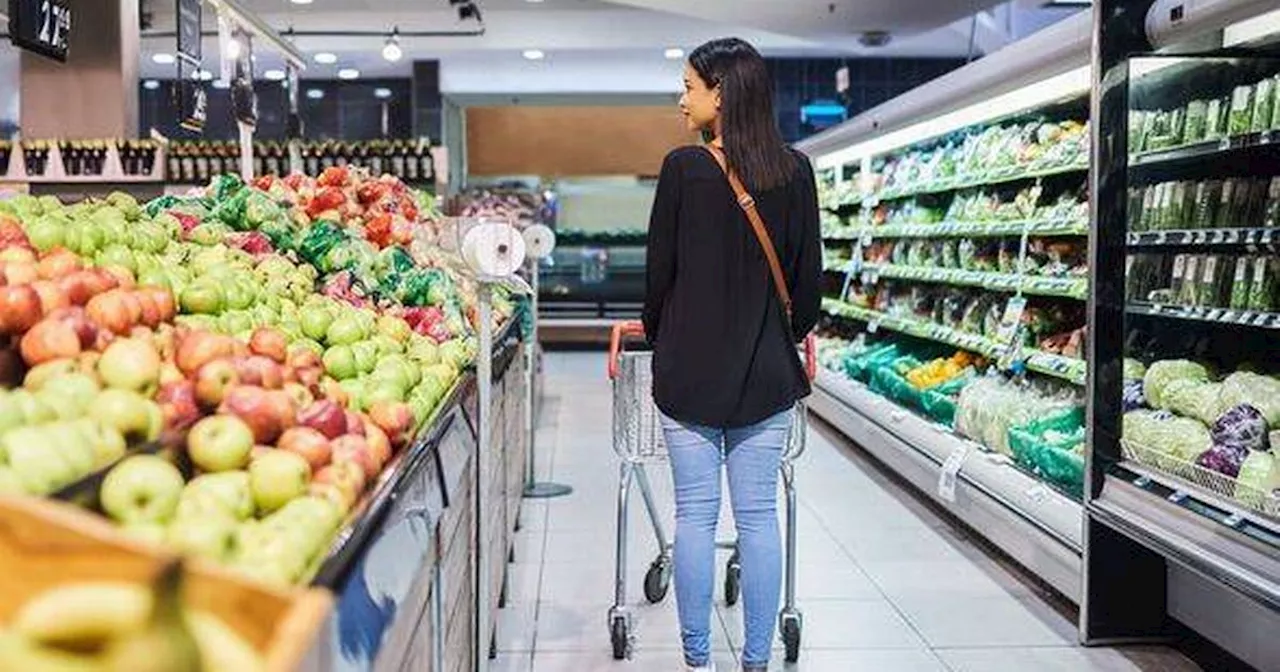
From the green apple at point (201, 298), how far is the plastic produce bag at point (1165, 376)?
293 cm

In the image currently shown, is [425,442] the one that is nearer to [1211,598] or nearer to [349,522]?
[349,522]

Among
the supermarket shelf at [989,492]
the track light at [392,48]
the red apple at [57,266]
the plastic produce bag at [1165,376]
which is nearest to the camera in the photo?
the red apple at [57,266]

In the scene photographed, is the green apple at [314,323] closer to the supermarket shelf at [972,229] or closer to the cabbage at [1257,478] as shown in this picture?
the cabbage at [1257,478]

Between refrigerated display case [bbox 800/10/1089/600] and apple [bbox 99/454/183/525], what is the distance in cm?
326

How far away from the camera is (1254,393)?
3623 mm

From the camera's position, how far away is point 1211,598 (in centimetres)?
365

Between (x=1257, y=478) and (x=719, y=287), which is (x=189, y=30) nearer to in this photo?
(x=719, y=287)

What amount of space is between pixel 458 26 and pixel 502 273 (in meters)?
11.0

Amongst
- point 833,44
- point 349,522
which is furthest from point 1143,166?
point 833,44

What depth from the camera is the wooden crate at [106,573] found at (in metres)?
0.99

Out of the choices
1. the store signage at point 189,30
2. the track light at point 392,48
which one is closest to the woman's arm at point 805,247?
the store signage at point 189,30

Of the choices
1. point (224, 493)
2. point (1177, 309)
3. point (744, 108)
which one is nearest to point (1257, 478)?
point (1177, 309)

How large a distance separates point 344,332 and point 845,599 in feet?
7.90

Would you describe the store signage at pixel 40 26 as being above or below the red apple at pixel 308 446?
above
